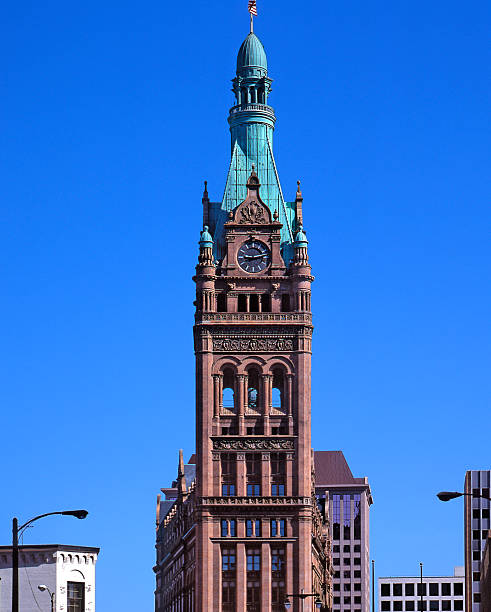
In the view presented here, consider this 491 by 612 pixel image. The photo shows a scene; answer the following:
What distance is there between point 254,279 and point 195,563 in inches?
1241

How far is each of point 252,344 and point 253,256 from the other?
10.7 metres

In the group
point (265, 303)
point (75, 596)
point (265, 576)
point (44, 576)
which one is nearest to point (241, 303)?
point (265, 303)

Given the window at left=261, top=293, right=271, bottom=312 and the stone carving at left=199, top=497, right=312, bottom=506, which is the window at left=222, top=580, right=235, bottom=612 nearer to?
the stone carving at left=199, top=497, right=312, bottom=506

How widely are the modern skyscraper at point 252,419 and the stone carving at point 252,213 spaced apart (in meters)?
0.11

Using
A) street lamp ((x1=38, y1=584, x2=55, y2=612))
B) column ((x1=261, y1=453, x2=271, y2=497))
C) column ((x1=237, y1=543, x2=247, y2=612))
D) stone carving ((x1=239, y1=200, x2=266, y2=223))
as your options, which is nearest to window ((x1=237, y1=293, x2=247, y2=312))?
stone carving ((x1=239, y1=200, x2=266, y2=223))

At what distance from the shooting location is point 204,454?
185m

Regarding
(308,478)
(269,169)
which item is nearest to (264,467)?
(308,478)

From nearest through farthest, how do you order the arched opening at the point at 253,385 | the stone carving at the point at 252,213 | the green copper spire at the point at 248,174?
the arched opening at the point at 253,385 → the stone carving at the point at 252,213 → the green copper spire at the point at 248,174

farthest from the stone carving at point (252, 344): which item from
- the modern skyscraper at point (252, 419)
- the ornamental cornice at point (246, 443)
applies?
the ornamental cornice at point (246, 443)

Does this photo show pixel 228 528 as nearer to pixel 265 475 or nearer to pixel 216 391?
pixel 265 475

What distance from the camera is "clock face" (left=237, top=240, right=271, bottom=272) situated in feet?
631

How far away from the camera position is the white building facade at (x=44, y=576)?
4806 inches

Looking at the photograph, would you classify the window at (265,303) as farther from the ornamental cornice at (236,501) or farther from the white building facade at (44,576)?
the white building facade at (44,576)

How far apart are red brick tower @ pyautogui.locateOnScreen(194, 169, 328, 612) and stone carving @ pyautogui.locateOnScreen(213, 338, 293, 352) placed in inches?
4.2
